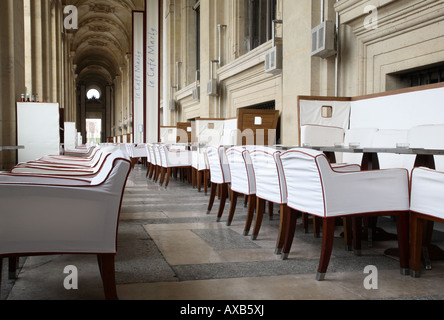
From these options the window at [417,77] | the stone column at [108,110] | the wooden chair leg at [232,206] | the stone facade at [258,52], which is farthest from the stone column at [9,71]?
the stone column at [108,110]

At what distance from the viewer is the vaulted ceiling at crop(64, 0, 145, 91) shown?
22984mm

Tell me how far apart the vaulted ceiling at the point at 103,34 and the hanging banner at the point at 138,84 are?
29.3 ft

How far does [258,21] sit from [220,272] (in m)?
7.80

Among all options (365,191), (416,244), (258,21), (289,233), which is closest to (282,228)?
(289,233)

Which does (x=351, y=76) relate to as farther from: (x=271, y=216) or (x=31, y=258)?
(x=31, y=258)

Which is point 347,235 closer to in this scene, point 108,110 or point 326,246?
point 326,246

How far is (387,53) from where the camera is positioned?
4.99 metres

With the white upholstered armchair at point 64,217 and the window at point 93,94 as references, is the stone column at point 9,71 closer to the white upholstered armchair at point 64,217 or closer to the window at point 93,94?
the white upholstered armchair at point 64,217

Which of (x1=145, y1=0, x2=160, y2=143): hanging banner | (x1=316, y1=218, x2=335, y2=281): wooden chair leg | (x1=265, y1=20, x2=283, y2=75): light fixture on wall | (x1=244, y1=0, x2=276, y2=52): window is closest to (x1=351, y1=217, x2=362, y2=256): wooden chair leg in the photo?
(x1=316, y1=218, x2=335, y2=281): wooden chair leg

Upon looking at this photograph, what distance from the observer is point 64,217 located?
68.9 inches

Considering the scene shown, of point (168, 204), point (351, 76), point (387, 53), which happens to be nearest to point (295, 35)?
point (351, 76)

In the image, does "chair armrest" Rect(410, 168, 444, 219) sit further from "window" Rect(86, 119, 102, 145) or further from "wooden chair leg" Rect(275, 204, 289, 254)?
"window" Rect(86, 119, 102, 145)

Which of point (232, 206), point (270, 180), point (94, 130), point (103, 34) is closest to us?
point (270, 180)

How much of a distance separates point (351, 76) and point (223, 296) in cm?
422
